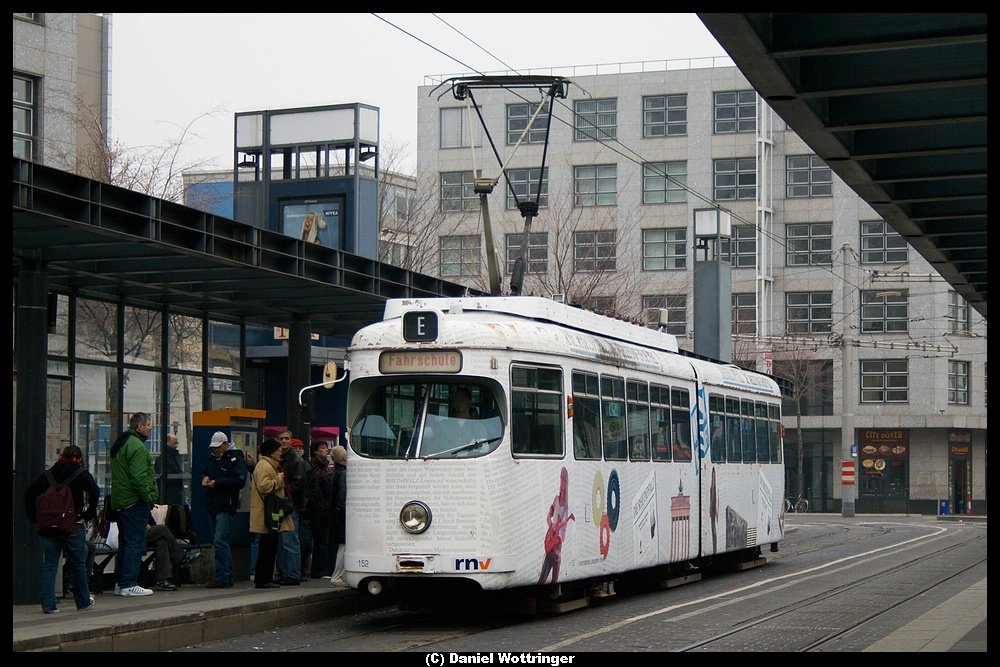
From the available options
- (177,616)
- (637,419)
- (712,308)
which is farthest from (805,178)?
(177,616)

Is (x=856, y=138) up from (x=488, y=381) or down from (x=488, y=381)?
up

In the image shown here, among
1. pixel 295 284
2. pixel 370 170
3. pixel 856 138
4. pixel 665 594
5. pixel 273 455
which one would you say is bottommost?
pixel 665 594

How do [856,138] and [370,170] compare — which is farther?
[370,170]

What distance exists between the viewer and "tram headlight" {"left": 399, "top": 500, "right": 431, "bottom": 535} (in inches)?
576

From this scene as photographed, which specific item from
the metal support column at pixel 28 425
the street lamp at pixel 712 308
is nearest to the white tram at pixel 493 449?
the metal support column at pixel 28 425

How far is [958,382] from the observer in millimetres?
63188

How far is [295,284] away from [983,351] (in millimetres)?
51470

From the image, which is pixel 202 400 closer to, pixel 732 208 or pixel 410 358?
pixel 410 358

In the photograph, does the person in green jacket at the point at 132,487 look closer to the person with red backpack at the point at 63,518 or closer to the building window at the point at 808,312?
the person with red backpack at the point at 63,518

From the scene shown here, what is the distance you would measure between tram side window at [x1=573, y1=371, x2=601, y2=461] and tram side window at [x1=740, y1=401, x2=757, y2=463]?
22.1ft

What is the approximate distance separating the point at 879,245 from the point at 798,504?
11.3 metres

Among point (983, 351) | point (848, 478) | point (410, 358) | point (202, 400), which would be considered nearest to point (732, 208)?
point (983, 351)
